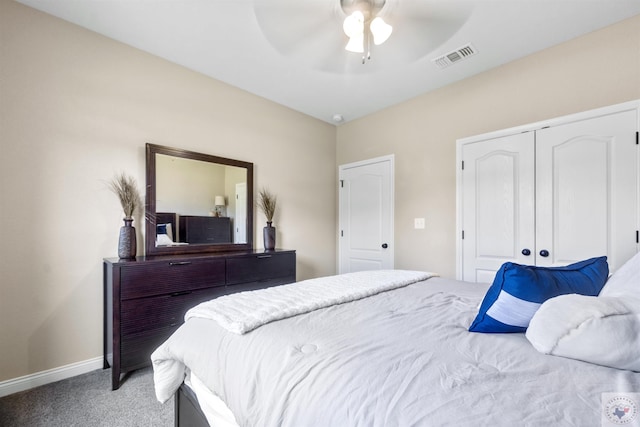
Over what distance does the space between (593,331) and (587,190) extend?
210cm

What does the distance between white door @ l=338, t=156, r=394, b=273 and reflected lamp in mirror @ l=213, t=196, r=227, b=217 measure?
1.74 m

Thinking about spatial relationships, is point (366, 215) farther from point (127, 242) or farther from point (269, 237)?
point (127, 242)

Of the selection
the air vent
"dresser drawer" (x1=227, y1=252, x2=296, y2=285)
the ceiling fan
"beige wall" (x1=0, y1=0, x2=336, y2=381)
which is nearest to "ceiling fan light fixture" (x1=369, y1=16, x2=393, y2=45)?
the ceiling fan

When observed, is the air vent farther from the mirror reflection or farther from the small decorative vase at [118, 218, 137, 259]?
the small decorative vase at [118, 218, 137, 259]

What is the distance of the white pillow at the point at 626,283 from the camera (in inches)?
36.8

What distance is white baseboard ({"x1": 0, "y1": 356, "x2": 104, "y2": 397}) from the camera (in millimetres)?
1934

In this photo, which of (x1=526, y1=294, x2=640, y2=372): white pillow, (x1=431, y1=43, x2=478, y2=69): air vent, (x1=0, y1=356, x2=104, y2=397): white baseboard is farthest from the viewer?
(x1=431, y1=43, x2=478, y2=69): air vent

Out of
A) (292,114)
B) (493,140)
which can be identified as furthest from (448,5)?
(292,114)

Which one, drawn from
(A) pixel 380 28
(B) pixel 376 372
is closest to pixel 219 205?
(A) pixel 380 28

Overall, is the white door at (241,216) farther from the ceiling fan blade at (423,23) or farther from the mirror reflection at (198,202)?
the ceiling fan blade at (423,23)

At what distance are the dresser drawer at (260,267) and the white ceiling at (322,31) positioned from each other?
174 cm

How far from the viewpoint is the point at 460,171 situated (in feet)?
9.73

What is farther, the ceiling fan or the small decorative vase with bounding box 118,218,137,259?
the small decorative vase with bounding box 118,218,137,259

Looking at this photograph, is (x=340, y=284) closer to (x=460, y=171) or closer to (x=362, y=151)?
(x=460, y=171)
